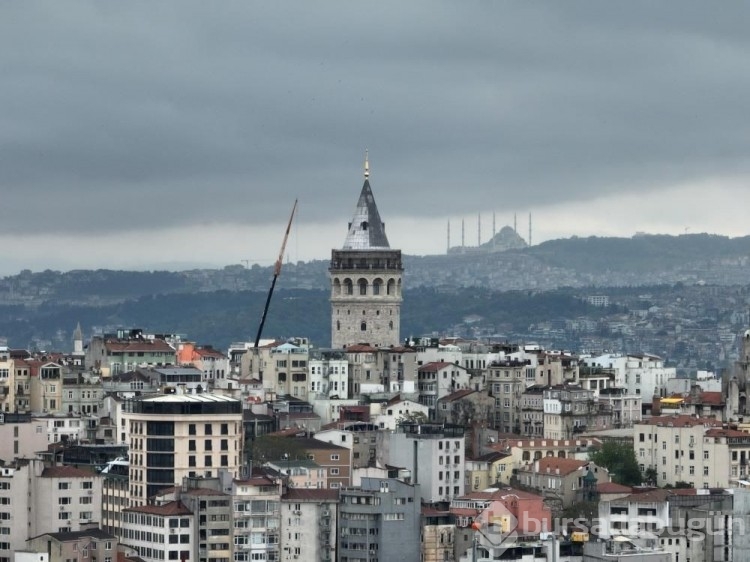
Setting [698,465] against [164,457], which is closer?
[164,457]

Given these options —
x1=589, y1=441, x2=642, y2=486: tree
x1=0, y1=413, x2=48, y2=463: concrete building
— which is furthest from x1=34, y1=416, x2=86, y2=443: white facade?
x1=589, y1=441, x2=642, y2=486: tree

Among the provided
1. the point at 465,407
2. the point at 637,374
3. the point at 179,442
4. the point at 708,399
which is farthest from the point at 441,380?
the point at 179,442

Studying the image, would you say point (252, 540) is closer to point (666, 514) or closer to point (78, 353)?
point (666, 514)

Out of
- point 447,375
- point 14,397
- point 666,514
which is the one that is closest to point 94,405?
point 14,397

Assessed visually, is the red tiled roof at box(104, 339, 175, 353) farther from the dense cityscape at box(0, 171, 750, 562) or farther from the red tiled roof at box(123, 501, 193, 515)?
the red tiled roof at box(123, 501, 193, 515)

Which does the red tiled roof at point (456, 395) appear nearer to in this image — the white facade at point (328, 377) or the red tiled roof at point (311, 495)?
the white facade at point (328, 377)

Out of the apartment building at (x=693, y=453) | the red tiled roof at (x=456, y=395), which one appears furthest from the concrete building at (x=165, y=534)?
the red tiled roof at (x=456, y=395)
